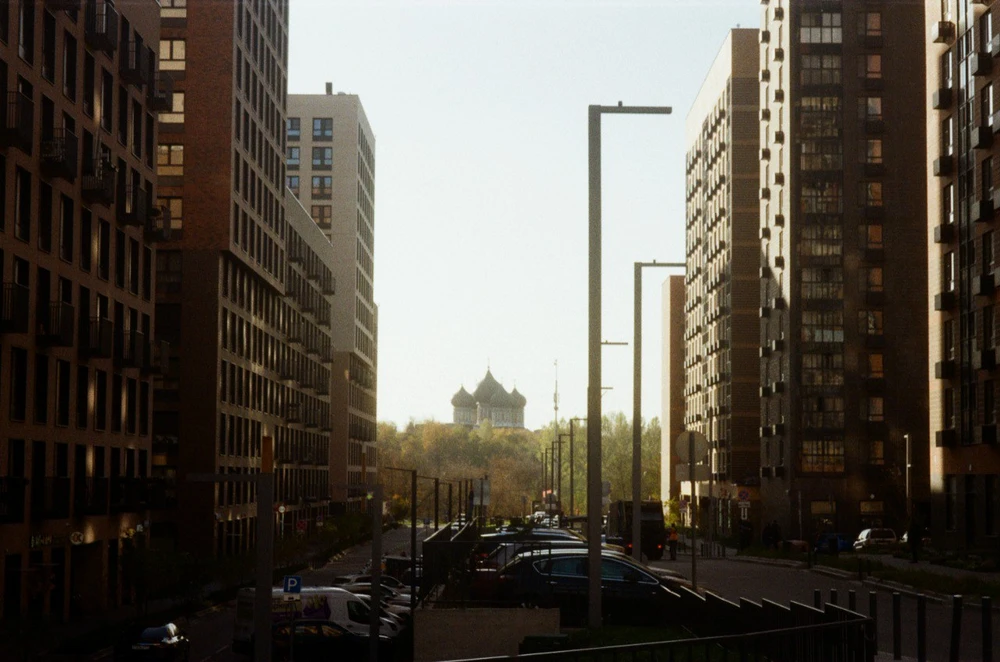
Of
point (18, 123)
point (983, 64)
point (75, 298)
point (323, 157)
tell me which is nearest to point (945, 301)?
point (983, 64)

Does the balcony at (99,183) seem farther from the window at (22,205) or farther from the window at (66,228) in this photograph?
the window at (22,205)

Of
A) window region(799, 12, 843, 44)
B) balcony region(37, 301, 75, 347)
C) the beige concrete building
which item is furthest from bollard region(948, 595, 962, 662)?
the beige concrete building

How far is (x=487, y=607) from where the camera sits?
22.0 metres

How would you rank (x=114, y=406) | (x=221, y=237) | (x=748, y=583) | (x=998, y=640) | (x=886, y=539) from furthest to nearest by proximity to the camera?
(x=886, y=539) → (x=221, y=237) → (x=114, y=406) → (x=748, y=583) → (x=998, y=640)

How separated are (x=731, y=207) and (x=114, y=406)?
2432 inches

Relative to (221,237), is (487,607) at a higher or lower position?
lower

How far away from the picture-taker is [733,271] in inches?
4154

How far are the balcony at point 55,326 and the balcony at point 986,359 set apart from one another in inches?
1299

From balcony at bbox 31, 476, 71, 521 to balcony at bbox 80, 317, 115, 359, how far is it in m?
4.87

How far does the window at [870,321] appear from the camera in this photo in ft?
284

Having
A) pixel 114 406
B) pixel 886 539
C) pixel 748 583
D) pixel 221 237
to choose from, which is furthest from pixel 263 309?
pixel 748 583

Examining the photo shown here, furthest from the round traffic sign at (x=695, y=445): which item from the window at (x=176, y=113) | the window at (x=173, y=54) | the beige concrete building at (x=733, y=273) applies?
the beige concrete building at (x=733, y=273)

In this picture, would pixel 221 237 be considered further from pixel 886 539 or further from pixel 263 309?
pixel 886 539

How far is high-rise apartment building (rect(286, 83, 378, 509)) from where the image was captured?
12712 cm
